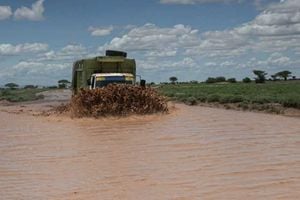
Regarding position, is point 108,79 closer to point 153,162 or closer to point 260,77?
point 153,162

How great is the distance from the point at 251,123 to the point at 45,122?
8.32 meters

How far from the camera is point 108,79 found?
25031 millimetres

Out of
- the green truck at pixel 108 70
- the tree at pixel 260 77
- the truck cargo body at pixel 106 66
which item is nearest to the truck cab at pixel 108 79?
the green truck at pixel 108 70

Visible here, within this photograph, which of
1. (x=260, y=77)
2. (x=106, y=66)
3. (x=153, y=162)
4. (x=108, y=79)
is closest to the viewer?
(x=153, y=162)

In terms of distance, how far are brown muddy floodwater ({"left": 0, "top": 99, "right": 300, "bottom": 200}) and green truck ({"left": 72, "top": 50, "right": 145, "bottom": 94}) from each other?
5671 mm

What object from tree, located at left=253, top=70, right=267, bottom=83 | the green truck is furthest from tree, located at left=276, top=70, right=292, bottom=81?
the green truck

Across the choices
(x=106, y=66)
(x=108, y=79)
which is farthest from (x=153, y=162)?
(x=106, y=66)

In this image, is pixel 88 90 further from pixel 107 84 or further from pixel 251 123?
pixel 251 123

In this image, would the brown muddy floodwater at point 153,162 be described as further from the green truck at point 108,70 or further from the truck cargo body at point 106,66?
the truck cargo body at point 106,66

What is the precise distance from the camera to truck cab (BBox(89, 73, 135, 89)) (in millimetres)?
24906

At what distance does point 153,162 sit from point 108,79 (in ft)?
46.2

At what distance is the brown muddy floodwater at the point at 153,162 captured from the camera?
846 cm

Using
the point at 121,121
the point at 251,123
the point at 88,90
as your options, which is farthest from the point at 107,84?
the point at 251,123

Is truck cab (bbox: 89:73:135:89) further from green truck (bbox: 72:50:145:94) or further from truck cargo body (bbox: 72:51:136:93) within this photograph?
truck cargo body (bbox: 72:51:136:93)
